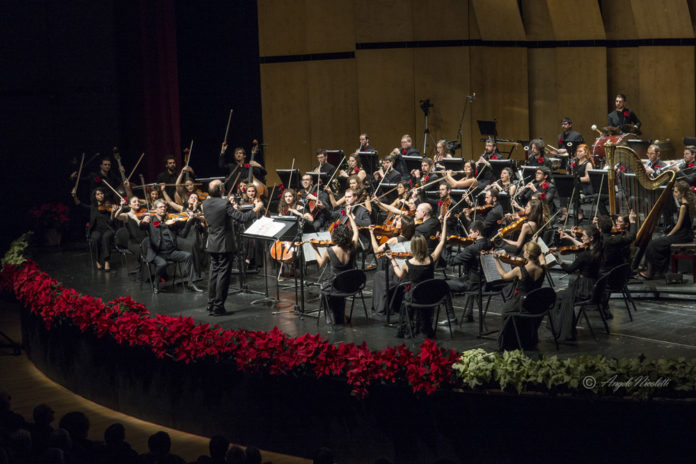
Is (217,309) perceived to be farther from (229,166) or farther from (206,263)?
(229,166)

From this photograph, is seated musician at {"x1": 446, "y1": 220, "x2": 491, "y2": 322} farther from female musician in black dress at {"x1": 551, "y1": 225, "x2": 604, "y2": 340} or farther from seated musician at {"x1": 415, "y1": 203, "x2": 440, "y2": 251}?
female musician in black dress at {"x1": 551, "y1": 225, "x2": 604, "y2": 340}

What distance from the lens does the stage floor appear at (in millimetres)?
9047

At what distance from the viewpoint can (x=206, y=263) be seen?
1327 cm

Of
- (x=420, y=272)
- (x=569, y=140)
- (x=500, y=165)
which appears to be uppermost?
(x=569, y=140)

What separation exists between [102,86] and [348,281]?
9.57 metres

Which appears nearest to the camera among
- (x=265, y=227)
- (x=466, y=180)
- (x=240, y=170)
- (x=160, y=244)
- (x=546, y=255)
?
(x=546, y=255)

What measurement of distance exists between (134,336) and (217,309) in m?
1.79

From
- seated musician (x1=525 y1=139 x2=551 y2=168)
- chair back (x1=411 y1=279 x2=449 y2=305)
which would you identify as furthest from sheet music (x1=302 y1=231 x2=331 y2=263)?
seated musician (x1=525 y1=139 x2=551 y2=168)

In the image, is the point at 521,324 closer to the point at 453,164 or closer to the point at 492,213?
the point at 492,213

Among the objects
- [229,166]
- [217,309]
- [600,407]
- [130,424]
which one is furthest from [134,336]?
[229,166]

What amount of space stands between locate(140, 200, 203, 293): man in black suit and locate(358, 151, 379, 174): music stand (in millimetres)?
4233


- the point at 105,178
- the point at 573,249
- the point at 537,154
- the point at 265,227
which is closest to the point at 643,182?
the point at 573,249
